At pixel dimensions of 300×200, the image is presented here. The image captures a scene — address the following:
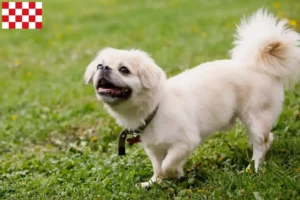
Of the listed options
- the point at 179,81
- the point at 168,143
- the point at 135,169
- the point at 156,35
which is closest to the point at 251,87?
the point at 179,81

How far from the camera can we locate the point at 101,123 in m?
6.07

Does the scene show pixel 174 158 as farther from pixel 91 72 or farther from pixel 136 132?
pixel 91 72

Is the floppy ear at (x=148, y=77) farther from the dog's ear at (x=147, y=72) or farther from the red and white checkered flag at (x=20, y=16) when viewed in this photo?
the red and white checkered flag at (x=20, y=16)

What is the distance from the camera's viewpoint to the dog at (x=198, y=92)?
3.91 meters

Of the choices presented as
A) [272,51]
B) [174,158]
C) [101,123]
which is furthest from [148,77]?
[101,123]

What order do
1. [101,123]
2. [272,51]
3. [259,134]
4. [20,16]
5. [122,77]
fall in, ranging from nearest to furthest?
[122,77], [259,134], [272,51], [101,123], [20,16]

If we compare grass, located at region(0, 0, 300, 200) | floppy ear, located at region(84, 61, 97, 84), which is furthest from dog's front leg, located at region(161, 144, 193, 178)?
floppy ear, located at region(84, 61, 97, 84)

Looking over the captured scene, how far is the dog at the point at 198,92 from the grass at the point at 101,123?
12.0 inches

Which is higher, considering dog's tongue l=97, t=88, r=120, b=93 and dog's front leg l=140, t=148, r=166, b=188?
dog's tongue l=97, t=88, r=120, b=93

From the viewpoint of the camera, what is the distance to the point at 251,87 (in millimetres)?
4379

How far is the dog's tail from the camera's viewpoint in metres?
4.47

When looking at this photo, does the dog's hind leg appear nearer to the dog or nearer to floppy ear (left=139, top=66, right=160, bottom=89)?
the dog

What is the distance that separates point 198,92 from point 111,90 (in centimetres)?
81

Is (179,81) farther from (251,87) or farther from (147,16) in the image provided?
(147,16)
